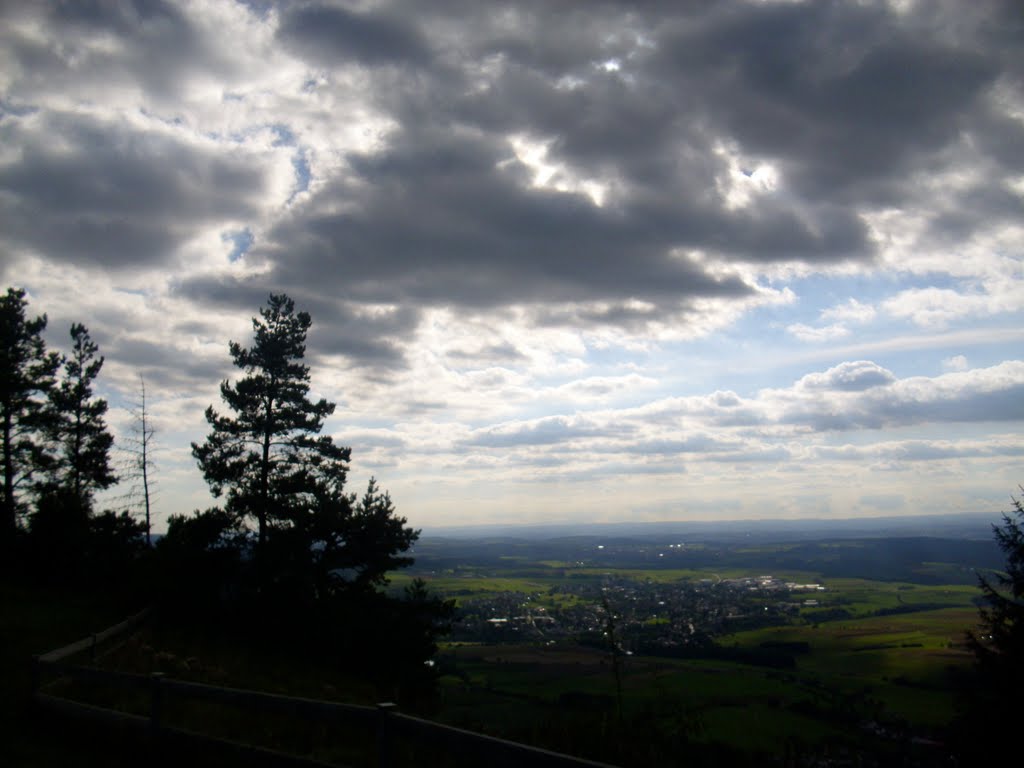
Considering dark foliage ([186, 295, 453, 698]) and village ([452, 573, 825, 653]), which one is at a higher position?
dark foliage ([186, 295, 453, 698])

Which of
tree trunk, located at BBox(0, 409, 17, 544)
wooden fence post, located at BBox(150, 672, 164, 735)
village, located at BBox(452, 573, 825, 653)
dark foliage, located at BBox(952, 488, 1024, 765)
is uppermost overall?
tree trunk, located at BBox(0, 409, 17, 544)

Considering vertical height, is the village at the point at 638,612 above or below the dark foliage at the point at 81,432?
below

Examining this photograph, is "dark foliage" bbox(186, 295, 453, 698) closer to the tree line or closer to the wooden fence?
the tree line

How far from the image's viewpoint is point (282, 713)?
9.12 m

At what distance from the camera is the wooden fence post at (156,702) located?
32.1ft

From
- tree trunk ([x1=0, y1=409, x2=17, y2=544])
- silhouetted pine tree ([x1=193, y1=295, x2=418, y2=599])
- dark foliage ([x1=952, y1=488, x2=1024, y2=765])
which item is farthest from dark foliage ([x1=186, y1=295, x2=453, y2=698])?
dark foliage ([x1=952, y1=488, x2=1024, y2=765])

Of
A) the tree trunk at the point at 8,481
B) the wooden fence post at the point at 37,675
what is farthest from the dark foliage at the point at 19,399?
the wooden fence post at the point at 37,675

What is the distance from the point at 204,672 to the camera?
16297mm

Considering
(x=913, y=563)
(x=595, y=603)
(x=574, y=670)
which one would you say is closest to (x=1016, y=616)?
(x=574, y=670)

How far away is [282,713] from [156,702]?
2.32 meters

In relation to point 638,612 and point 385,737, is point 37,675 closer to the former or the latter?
point 385,737

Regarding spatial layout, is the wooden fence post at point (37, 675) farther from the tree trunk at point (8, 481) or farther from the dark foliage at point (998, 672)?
the tree trunk at point (8, 481)

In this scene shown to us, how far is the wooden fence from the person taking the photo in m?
6.06

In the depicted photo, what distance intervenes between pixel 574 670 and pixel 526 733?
4227 centimetres
